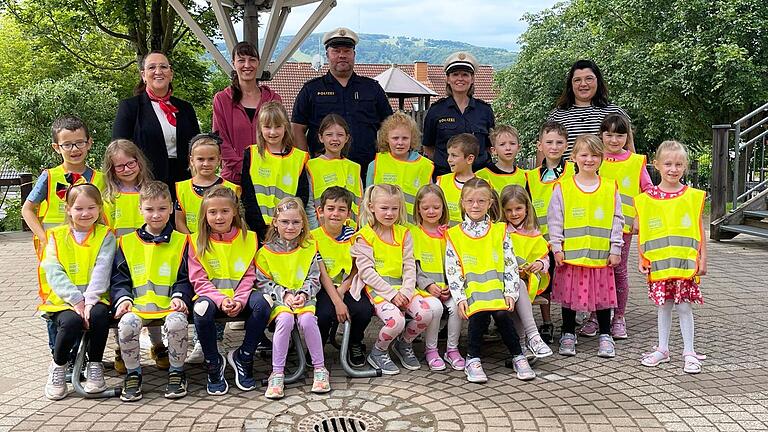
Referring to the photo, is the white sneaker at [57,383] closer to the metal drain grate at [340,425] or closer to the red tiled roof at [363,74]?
the metal drain grate at [340,425]

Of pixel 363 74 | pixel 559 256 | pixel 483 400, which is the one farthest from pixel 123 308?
pixel 363 74

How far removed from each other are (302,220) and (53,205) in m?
1.73

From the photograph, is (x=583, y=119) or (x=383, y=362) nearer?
(x=383, y=362)

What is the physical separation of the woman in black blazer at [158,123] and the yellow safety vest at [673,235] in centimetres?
346

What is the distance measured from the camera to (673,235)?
16.0ft

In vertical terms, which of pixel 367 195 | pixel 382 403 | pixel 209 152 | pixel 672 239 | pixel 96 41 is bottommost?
pixel 382 403

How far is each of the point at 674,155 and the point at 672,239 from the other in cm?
Result: 59

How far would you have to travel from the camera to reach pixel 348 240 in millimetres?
4949

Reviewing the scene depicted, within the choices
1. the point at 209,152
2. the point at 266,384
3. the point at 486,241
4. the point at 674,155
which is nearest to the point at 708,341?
the point at 674,155

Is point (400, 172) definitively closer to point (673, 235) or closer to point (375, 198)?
point (375, 198)

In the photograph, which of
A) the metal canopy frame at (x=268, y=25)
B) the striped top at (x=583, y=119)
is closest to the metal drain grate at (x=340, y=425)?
the striped top at (x=583, y=119)

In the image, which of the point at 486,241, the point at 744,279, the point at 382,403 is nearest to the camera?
the point at 382,403

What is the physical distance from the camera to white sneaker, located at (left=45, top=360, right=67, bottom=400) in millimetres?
4348

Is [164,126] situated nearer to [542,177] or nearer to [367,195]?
[367,195]
